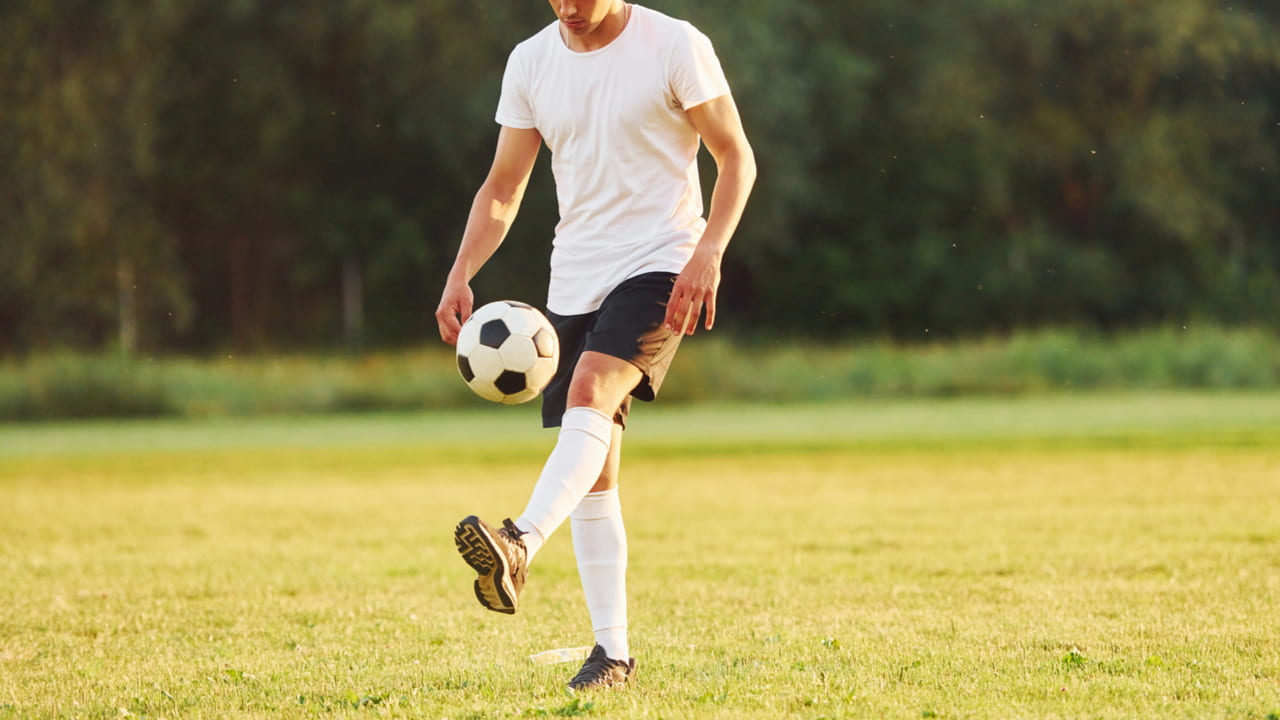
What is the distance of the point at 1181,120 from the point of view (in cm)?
4397

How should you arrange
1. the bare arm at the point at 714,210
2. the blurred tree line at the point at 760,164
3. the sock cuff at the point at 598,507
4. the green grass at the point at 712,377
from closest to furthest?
the bare arm at the point at 714,210, the sock cuff at the point at 598,507, the green grass at the point at 712,377, the blurred tree line at the point at 760,164

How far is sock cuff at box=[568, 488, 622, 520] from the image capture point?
15.2 feet

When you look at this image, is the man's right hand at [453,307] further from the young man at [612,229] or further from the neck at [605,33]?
the neck at [605,33]

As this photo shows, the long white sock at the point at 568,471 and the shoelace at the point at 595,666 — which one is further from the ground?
the long white sock at the point at 568,471

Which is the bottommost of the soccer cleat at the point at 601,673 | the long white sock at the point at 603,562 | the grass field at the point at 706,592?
the grass field at the point at 706,592

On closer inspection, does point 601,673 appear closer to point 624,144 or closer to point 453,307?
point 453,307

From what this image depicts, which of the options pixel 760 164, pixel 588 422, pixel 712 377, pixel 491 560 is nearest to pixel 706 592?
pixel 588 422

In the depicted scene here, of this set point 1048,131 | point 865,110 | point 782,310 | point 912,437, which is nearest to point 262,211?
point 782,310

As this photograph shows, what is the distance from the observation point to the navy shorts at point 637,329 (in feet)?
14.2

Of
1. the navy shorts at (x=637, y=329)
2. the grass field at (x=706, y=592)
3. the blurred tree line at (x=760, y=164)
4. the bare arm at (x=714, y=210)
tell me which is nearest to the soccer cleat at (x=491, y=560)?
the grass field at (x=706, y=592)

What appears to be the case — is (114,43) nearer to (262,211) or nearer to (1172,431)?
(262,211)

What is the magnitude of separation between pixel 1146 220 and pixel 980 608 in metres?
40.5

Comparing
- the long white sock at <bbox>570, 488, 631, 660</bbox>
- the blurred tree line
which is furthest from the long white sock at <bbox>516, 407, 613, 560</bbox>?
the blurred tree line

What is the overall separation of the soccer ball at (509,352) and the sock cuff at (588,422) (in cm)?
24
